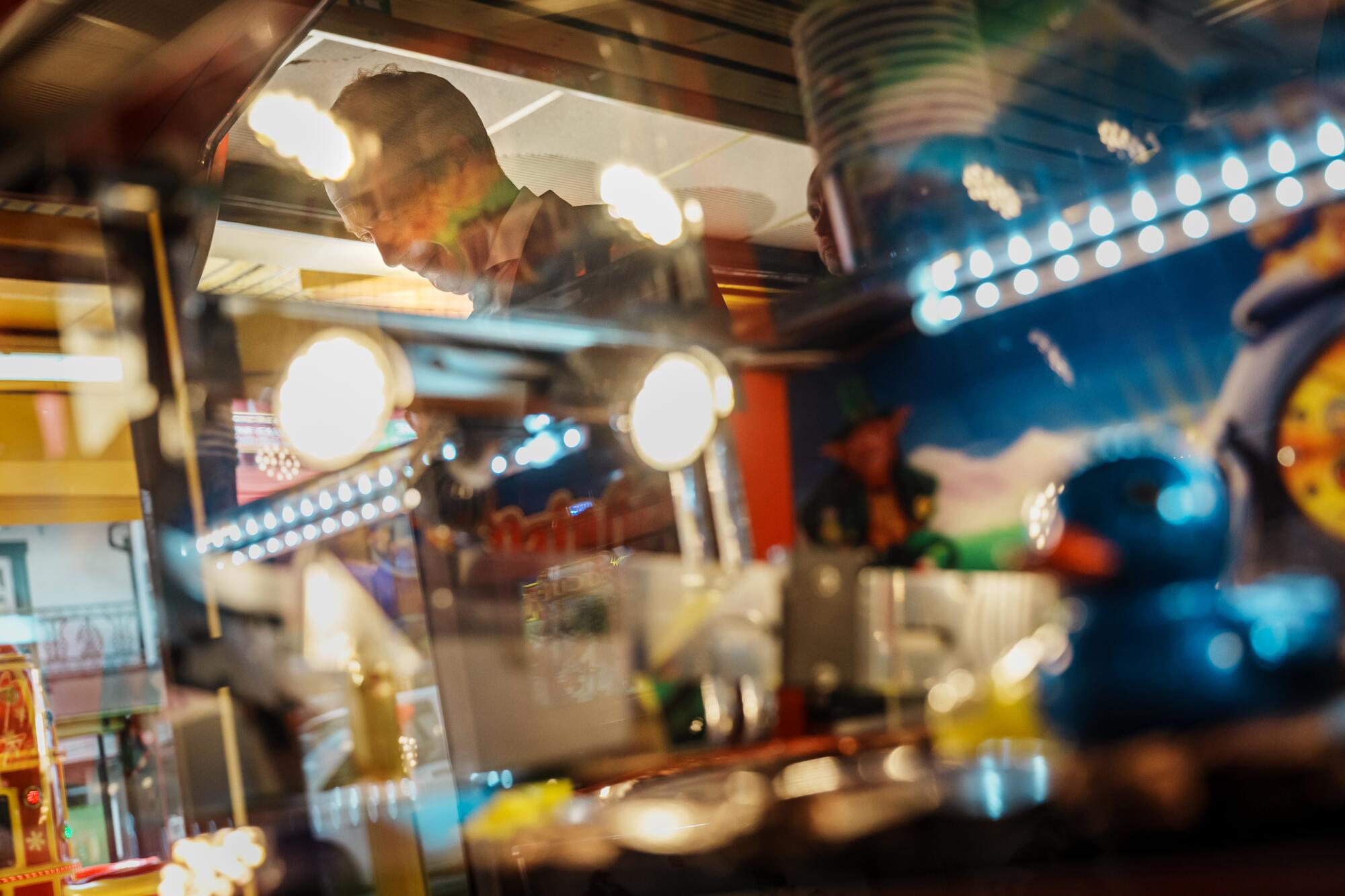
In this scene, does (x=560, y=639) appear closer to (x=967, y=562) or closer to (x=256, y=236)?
(x=967, y=562)

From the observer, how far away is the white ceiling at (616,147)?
843 mm

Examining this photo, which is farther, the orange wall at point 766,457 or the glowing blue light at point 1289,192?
the orange wall at point 766,457

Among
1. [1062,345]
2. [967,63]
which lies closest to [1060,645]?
[1062,345]

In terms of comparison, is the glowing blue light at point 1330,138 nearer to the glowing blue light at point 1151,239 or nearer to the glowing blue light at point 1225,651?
the glowing blue light at point 1151,239

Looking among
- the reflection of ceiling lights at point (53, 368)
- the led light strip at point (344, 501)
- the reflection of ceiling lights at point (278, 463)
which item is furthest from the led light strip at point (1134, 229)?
the reflection of ceiling lights at point (53, 368)

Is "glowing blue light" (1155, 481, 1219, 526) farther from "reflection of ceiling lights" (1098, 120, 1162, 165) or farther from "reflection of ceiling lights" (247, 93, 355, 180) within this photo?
"reflection of ceiling lights" (247, 93, 355, 180)

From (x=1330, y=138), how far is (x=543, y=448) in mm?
659

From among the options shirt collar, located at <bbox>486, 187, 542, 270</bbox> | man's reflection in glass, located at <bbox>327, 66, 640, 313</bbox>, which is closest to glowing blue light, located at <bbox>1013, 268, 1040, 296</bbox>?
man's reflection in glass, located at <bbox>327, 66, 640, 313</bbox>

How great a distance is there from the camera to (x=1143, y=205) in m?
0.63

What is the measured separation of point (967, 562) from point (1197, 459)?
149mm

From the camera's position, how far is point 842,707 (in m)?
0.75

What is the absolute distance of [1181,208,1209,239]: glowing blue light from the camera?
24.1 inches

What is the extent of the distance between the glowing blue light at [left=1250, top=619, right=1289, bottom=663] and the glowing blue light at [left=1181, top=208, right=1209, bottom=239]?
216 millimetres

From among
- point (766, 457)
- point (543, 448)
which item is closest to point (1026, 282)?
point (766, 457)
